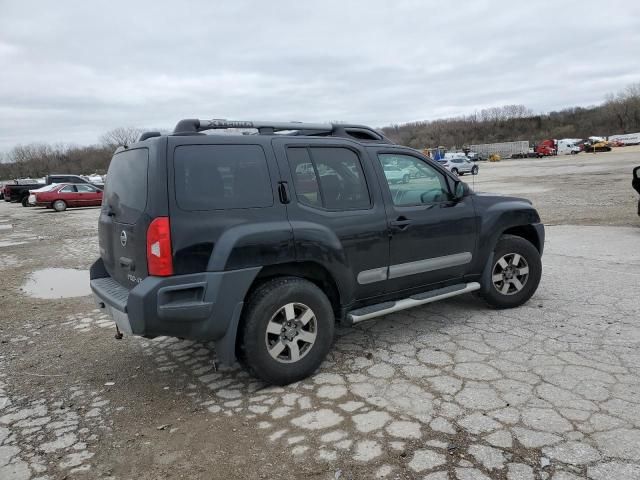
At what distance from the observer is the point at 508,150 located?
255 feet

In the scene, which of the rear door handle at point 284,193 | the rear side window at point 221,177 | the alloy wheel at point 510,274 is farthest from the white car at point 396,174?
the alloy wheel at point 510,274

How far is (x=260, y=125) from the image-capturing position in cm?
407

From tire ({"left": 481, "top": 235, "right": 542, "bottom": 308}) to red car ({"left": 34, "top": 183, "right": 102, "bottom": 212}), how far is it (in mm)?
24796

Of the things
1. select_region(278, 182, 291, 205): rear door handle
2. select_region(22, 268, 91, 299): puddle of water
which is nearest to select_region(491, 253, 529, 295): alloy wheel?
select_region(278, 182, 291, 205): rear door handle

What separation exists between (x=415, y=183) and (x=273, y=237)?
1715 millimetres

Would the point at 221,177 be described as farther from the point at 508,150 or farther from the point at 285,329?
the point at 508,150

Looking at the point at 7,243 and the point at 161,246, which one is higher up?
the point at 161,246

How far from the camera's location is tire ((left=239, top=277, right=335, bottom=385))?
11.6ft


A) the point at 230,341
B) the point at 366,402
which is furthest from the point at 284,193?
the point at 366,402

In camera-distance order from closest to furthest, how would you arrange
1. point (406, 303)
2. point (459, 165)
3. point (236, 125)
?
1. point (236, 125)
2. point (406, 303)
3. point (459, 165)

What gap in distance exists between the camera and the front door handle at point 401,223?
4282mm

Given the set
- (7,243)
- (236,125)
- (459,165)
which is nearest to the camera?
(236,125)

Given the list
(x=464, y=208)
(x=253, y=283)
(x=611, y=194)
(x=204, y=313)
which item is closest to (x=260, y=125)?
(x=253, y=283)

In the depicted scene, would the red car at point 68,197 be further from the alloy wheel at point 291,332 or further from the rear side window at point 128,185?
the alloy wheel at point 291,332
